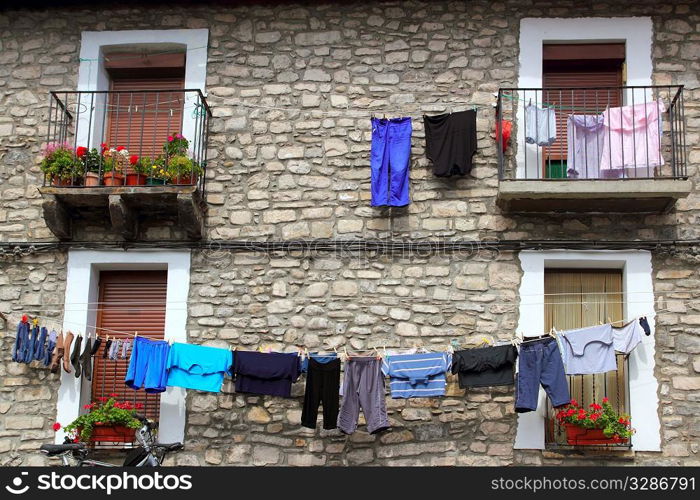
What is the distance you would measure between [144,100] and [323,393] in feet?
11.8

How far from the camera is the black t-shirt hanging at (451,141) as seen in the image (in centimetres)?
1095

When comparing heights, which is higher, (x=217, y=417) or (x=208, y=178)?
(x=208, y=178)

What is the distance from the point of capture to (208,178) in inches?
443

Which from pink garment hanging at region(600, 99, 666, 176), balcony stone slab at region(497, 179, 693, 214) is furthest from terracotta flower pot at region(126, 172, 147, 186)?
pink garment hanging at region(600, 99, 666, 176)

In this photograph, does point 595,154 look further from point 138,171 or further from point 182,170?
point 138,171

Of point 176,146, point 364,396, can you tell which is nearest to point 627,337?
point 364,396

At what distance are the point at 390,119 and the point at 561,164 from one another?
5.75ft

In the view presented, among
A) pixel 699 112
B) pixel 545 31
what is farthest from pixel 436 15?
pixel 699 112

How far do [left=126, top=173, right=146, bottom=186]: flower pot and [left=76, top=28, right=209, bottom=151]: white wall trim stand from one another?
78 centimetres

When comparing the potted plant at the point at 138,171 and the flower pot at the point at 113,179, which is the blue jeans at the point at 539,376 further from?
the flower pot at the point at 113,179

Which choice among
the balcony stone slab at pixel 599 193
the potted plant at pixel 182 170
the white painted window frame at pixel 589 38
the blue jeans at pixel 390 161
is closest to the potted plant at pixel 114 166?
the potted plant at pixel 182 170

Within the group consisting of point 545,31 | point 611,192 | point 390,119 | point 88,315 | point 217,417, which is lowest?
point 217,417

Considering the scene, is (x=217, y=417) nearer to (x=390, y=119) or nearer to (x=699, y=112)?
(x=390, y=119)

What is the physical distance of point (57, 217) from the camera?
10.9 metres
